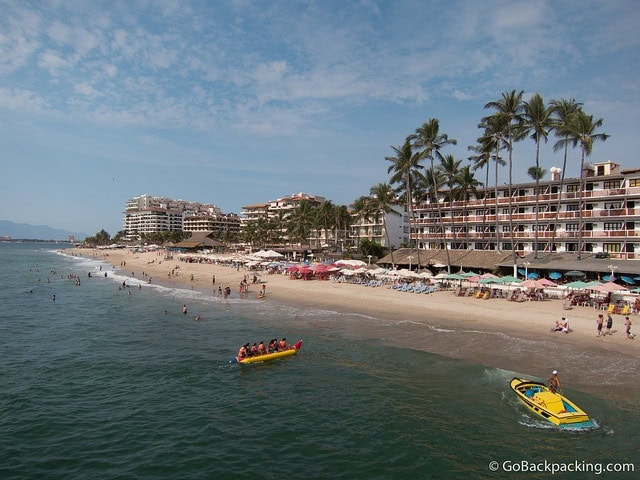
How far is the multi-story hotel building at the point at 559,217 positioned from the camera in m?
39.8

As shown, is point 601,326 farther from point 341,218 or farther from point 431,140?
point 341,218

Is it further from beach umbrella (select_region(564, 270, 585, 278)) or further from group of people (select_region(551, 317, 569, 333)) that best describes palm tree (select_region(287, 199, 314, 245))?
group of people (select_region(551, 317, 569, 333))

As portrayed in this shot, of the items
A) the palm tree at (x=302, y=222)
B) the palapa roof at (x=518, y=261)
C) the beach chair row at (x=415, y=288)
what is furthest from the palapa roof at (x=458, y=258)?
the palm tree at (x=302, y=222)

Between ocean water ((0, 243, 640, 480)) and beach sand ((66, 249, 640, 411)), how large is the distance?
1414 millimetres

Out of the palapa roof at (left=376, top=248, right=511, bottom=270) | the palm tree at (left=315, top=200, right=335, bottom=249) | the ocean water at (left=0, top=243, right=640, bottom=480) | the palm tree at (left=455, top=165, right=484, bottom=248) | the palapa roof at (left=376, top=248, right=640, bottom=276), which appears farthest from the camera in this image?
the palm tree at (left=315, top=200, right=335, bottom=249)

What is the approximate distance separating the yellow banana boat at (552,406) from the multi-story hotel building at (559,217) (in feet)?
97.9

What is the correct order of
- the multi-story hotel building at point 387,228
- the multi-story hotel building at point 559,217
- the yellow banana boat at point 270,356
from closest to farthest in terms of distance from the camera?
the yellow banana boat at point 270,356 → the multi-story hotel building at point 559,217 → the multi-story hotel building at point 387,228

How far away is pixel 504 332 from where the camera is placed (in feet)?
87.3

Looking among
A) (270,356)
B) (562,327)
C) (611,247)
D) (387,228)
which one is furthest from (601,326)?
(387,228)

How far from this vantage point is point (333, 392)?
1812cm

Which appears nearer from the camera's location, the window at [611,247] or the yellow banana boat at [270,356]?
the yellow banana boat at [270,356]

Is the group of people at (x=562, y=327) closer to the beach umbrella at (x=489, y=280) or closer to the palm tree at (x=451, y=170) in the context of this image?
the beach umbrella at (x=489, y=280)

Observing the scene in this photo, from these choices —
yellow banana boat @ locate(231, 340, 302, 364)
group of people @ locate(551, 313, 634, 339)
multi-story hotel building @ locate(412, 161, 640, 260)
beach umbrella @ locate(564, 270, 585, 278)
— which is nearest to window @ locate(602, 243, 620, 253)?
multi-story hotel building @ locate(412, 161, 640, 260)

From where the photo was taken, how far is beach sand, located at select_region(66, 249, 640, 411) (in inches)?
752
